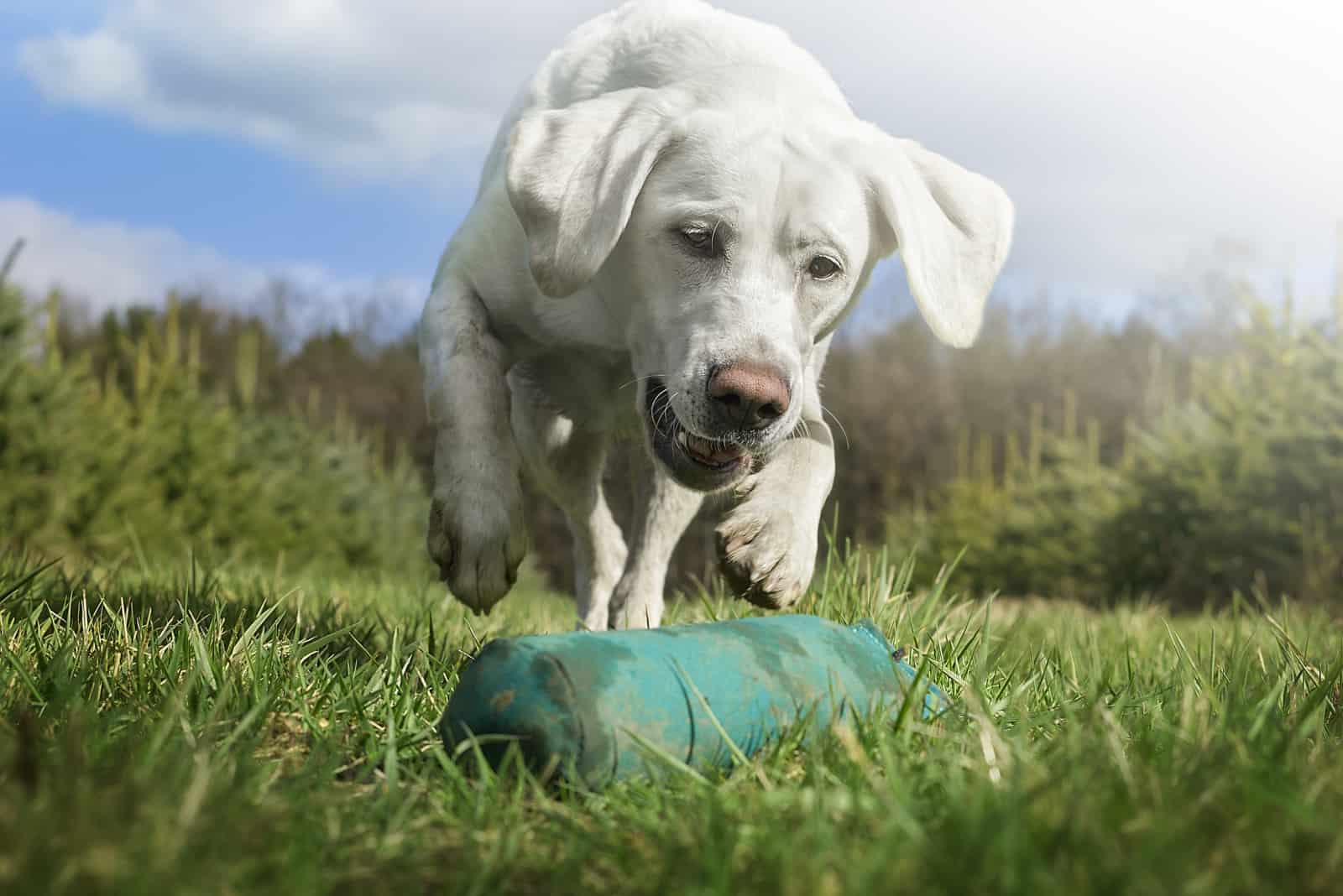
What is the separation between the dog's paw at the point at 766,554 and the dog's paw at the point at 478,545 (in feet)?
1.55

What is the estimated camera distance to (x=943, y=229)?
3.28m

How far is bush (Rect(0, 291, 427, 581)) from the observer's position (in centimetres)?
777

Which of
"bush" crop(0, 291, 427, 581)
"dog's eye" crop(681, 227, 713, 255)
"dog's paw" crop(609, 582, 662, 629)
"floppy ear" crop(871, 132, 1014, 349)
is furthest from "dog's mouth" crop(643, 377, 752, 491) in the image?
"bush" crop(0, 291, 427, 581)

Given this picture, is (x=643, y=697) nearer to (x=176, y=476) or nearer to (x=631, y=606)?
(x=631, y=606)

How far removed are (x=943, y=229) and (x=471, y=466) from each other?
4.55 ft

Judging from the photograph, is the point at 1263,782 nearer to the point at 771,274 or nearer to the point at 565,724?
the point at 565,724

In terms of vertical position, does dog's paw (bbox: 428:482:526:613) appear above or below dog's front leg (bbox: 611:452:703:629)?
above

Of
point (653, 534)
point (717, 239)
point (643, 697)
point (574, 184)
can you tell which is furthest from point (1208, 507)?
point (643, 697)

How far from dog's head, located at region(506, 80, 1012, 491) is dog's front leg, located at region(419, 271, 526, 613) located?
33 cm

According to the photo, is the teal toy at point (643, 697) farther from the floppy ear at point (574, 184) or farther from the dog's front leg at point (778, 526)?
the floppy ear at point (574, 184)

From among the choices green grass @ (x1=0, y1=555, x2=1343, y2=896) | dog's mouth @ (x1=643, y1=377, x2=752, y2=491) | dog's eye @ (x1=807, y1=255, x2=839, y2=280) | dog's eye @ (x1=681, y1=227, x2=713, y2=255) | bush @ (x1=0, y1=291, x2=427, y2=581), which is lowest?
bush @ (x1=0, y1=291, x2=427, y2=581)

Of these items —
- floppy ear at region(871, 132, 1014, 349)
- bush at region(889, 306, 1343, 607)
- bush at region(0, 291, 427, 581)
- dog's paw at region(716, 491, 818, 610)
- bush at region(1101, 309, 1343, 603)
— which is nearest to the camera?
dog's paw at region(716, 491, 818, 610)

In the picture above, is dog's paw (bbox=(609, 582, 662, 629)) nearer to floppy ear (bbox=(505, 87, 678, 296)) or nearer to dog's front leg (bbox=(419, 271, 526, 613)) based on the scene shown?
dog's front leg (bbox=(419, 271, 526, 613))

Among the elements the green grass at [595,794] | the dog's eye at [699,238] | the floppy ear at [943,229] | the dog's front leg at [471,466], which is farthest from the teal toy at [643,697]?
the floppy ear at [943,229]
